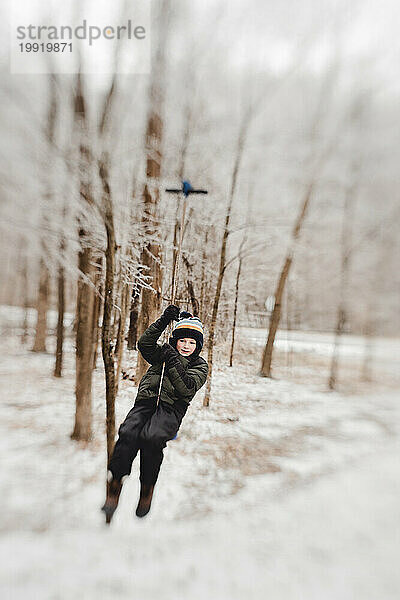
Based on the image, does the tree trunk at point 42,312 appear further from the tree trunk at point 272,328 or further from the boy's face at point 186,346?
the boy's face at point 186,346

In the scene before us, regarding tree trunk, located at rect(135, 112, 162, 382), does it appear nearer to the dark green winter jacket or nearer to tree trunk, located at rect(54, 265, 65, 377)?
the dark green winter jacket

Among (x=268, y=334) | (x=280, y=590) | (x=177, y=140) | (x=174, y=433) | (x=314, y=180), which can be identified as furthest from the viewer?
(x=268, y=334)

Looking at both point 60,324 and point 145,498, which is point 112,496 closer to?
point 145,498

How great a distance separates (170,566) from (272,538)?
78 cm

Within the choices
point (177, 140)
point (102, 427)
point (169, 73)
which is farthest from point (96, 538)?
point (169, 73)

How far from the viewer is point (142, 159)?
2963 mm

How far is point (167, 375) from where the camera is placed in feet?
5.60

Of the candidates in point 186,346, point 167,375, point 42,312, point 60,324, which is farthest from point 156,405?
point 42,312

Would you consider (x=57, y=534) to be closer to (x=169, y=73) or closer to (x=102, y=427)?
(x=102, y=427)

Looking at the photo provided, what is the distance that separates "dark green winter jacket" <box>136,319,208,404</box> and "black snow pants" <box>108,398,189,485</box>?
7 cm

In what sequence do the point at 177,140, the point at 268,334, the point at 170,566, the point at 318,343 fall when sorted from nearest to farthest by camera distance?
the point at 170,566 → the point at 177,140 → the point at 268,334 → the point at 318,343

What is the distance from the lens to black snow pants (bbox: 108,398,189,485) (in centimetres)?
158

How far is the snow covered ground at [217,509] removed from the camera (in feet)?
5.85

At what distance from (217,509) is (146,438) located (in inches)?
61.8
